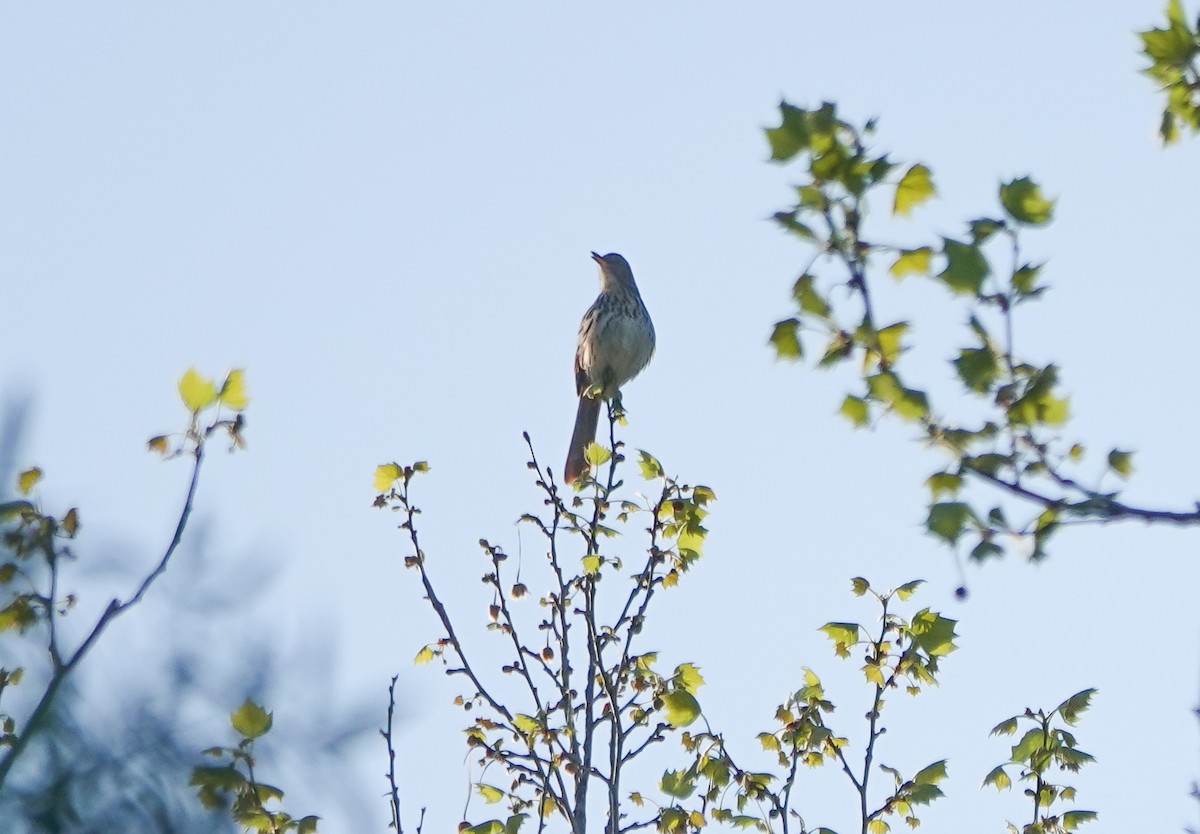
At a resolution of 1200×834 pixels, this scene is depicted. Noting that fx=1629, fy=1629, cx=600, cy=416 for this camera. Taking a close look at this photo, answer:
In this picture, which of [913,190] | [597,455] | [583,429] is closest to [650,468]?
[597,455]

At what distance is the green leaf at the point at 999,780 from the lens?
5.33 meters

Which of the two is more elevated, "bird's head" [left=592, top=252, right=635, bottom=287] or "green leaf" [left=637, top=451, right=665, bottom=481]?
"bird's head" [left=592, top=252, right=635, bottom=287]

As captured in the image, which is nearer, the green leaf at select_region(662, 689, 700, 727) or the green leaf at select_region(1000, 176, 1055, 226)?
the green leaf at select_region(1000, 176, 1055, 226)

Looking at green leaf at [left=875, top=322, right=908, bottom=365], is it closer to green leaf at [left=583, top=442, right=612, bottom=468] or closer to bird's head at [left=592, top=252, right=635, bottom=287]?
green leaf at [left=583, top=442, right=612, bottom=468]

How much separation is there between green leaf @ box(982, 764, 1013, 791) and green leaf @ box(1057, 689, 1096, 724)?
267 mm

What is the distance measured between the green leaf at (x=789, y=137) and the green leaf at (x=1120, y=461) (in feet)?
2.86

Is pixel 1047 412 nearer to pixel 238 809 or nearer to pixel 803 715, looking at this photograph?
pixel 238 809

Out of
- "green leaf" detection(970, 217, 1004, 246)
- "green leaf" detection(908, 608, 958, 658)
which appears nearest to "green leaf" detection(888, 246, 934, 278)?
"green leaf" detection(970, 217, 1004, 246)

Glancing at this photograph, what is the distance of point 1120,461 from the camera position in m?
3.25

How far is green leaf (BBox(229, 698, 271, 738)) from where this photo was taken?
6.07ft

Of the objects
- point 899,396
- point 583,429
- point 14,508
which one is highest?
point 583,429

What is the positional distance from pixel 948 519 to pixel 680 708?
2.72 meters

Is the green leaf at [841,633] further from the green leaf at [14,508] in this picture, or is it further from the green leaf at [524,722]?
the green leaf at [14,508]

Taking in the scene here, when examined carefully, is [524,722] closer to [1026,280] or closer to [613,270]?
[1026,280]
